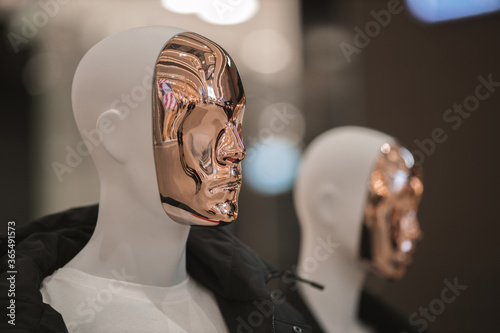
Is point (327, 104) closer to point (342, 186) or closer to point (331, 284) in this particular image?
point (342, 186)

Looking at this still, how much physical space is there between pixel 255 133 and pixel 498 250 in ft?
6.47

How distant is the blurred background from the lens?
350 cm

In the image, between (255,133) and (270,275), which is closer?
(270,275)

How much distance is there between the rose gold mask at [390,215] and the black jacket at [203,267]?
913mm

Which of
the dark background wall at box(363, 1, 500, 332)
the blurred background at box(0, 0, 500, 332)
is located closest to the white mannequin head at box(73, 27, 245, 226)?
the blurred background at box(0, 0, 500, 332)

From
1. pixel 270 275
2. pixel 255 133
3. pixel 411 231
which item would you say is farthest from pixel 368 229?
pixel 255 133

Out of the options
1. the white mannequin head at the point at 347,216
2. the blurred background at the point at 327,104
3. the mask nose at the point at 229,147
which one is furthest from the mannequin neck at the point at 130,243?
the blurred background at the point at 327,104

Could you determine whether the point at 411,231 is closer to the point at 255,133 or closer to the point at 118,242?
the point at 118,242

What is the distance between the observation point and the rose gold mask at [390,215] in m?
2.40

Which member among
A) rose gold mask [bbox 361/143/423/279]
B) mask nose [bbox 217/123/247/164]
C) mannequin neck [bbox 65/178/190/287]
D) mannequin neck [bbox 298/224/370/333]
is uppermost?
mask nose [bbox 217/123/247/164]

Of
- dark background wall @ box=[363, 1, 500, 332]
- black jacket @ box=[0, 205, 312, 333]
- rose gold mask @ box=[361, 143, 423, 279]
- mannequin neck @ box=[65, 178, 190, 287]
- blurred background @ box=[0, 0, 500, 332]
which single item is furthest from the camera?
dark background wall @ box=[363, 1, 500, 332]

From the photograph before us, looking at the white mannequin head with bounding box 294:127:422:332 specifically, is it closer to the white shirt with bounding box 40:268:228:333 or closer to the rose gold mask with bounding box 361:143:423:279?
the rose gold mask with bounding box 361:143:423:279

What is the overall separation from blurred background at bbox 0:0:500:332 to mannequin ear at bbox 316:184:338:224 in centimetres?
145

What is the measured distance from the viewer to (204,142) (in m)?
1.25
